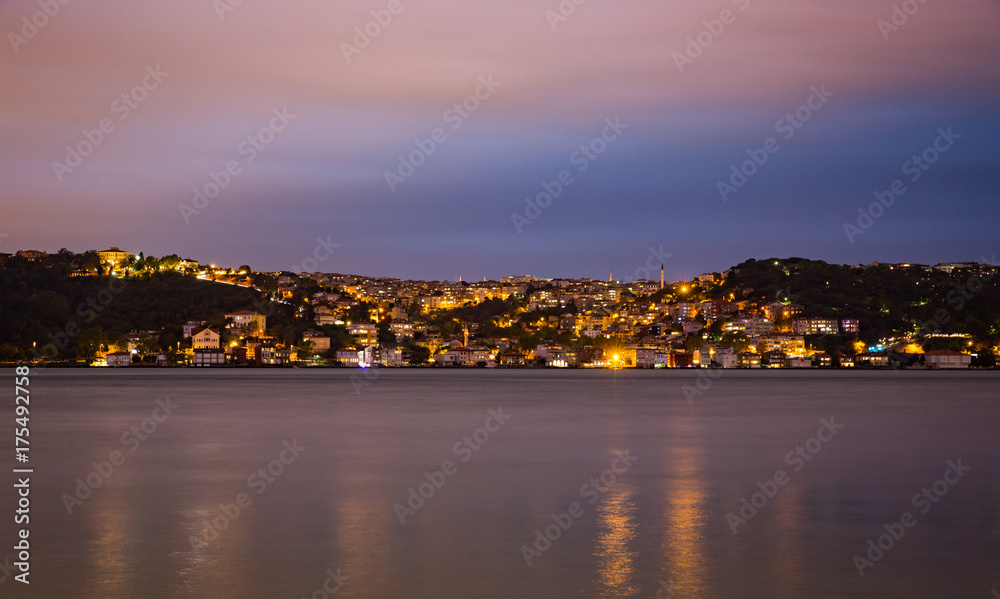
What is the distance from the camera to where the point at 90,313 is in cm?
10569

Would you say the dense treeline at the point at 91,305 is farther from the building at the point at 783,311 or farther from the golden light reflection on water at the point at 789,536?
the golden light reflection on water at the point at 789,536

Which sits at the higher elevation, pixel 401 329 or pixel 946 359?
pixel 401 329

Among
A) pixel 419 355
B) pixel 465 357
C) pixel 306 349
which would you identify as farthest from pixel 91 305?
pixel 465 357

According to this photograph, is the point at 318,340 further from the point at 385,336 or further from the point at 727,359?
the point at 727,359

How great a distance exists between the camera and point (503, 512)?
12195 mm

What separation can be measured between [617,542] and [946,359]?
331 ft

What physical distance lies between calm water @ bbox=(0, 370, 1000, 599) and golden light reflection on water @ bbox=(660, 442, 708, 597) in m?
0.04

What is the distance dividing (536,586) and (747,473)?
8.57 metres

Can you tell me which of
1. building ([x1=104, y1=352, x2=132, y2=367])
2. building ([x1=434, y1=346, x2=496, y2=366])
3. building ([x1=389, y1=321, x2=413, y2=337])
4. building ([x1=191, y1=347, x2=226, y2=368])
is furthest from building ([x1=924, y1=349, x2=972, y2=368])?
building ([x1=104, y1=352, x2=132, y2=367])

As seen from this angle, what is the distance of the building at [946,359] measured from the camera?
100500mm

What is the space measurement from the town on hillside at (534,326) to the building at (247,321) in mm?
174

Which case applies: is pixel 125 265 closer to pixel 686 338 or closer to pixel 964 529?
pixel 686 338

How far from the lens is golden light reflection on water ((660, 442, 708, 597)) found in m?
8.72

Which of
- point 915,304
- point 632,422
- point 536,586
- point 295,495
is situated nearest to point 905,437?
point 632,422
